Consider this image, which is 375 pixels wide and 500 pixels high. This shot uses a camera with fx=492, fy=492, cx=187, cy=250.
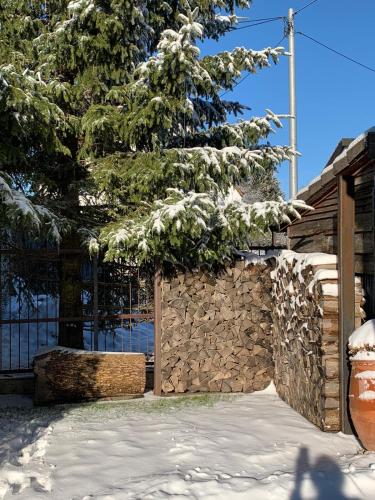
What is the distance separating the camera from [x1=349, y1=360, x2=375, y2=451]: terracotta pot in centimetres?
459

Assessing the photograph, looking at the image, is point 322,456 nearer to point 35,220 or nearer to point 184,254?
point 184,254

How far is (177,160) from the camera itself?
21.9 feet

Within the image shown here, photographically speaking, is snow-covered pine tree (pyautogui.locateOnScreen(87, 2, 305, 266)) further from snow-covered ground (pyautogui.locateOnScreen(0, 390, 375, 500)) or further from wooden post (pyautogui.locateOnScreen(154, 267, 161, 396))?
snow-covered ground (pyautogui.locateOnScreen(0, 390, 375, 500))

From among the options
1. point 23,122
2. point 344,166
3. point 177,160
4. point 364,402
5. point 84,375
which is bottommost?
point 84,375

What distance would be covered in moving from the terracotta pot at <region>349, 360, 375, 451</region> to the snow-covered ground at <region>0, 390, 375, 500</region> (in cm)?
17

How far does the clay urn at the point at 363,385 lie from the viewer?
461cm

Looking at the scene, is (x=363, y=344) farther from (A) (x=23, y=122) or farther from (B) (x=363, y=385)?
(A) (x=23, y=122)

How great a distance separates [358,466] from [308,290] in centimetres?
210

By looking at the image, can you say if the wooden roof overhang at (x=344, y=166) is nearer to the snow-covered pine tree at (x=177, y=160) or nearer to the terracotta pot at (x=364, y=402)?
the snow-covered pine tree at (x=177, y=160)

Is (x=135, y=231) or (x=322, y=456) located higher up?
(x=135, y=231)

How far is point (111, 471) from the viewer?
4.25 metres

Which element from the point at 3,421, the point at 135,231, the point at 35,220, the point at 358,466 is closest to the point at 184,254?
the point at 135,231

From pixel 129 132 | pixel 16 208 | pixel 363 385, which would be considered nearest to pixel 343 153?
pixel 363 385

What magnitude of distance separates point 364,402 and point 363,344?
54cm
